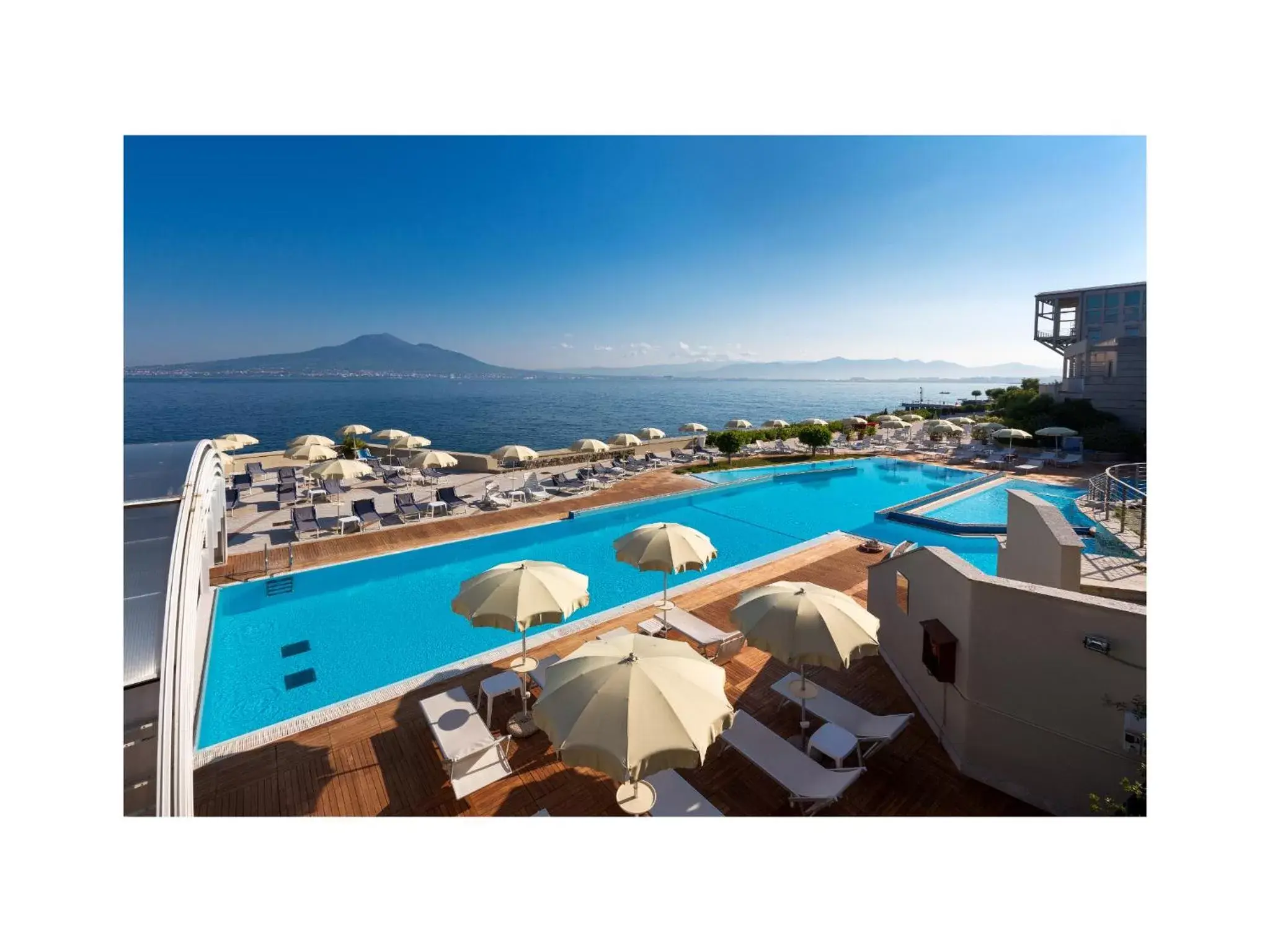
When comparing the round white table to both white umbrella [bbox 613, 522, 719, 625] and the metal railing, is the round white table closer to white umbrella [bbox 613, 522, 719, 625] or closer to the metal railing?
white umbrella [bbox 613, 522, 719, 625]

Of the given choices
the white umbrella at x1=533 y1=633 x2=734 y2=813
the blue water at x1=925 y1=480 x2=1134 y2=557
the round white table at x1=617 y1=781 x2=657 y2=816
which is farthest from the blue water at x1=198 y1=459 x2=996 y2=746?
the white umbrella at x1=533 y1=633 x2=734 y2=813

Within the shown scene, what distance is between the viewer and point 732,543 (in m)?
14.0

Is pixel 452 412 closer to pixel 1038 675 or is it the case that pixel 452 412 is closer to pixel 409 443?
pixel 409 443

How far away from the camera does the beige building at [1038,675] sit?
13.5 ft

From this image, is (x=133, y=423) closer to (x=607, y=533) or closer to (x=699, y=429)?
(x=699, y=429)

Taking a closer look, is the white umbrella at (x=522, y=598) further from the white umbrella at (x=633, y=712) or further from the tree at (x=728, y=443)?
the tree at (x=728, y=443)

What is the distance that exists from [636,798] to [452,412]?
107039mm

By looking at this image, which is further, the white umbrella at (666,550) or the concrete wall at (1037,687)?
the white umbrella at (666,550)

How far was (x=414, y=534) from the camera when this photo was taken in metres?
13.3

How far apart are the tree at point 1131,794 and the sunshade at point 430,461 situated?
17.4 m

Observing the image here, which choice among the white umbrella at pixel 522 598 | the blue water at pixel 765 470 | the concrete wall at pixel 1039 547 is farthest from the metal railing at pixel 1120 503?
the blue water at pixel 765 470
